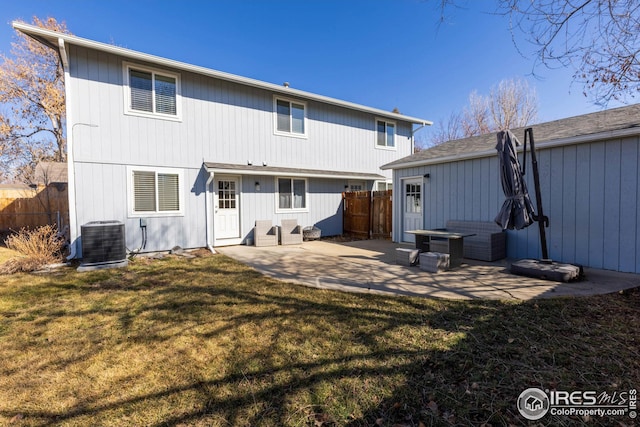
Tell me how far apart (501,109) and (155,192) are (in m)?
22.9

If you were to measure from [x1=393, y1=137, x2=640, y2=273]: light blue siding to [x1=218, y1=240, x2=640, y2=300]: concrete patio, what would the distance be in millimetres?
490

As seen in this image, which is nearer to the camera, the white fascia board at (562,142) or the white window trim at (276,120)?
the white fascia board at (562,142)

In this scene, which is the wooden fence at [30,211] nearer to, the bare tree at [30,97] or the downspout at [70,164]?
the downspout at [70,164]

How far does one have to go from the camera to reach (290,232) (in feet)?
33.5

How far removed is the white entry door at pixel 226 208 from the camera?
9.59 meters

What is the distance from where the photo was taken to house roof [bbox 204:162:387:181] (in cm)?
904

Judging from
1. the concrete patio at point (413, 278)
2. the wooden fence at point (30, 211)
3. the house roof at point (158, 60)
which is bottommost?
the concrete patio at point (413, 278)

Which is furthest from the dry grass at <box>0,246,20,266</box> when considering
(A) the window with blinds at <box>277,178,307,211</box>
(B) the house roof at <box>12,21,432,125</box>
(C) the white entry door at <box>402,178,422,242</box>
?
(C) the white entry door at <box>402,178,422,242</box>

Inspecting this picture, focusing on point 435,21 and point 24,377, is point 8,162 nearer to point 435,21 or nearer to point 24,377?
point 24,377

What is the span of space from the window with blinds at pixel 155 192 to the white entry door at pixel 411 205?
24.3 ft

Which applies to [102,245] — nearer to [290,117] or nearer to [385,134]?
[290,117]

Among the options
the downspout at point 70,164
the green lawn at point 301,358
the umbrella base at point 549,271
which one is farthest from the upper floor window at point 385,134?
the downspout at point 70,164

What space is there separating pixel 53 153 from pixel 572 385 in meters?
27.0

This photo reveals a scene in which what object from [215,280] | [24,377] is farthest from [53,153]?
[24,377]
